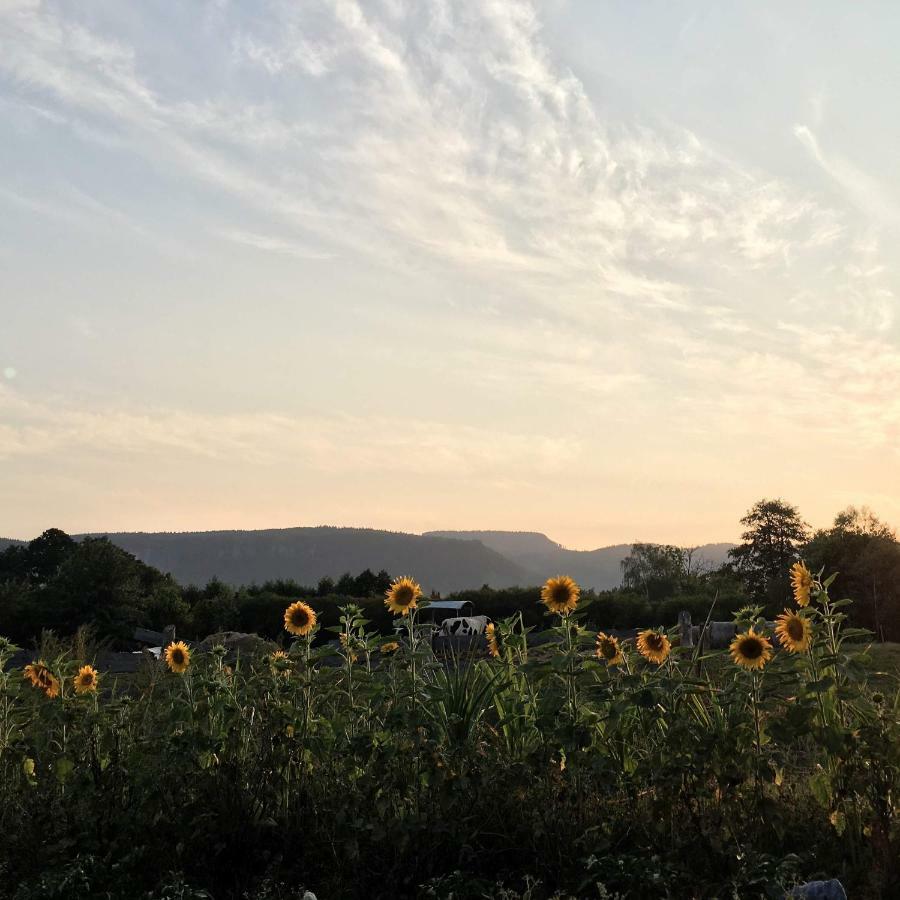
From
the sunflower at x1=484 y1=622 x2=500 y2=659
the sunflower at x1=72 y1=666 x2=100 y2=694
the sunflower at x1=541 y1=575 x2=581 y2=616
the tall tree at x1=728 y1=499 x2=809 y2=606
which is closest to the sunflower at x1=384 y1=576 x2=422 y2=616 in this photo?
the sunflower at x1=541 y1=575 x2=581 y2=616

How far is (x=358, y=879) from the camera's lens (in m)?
4.37

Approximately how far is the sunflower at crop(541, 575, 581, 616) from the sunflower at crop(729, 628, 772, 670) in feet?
2.90

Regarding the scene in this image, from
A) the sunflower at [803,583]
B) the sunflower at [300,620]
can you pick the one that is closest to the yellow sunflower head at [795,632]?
the sunflower at [803,583]

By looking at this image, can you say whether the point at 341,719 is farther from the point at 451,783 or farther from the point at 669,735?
the point at 669,735

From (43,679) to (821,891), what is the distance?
4.20 m

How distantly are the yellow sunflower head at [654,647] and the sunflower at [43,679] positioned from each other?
10.7 ft

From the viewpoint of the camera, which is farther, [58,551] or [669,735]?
[58,551]

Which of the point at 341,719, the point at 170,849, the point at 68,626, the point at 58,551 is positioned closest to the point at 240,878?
the point at 170,849

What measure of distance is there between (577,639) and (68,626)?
23.9 meters

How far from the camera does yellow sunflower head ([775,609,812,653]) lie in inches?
189

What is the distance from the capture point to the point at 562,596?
5355 mm

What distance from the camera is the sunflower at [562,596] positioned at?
5324 mm

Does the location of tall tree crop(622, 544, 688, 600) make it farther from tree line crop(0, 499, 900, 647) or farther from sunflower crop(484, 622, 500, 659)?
sunflower crop(484, 622, 500, 659)

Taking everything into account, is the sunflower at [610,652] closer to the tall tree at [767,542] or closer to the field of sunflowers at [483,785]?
the field of sunflowers at [483,785]
